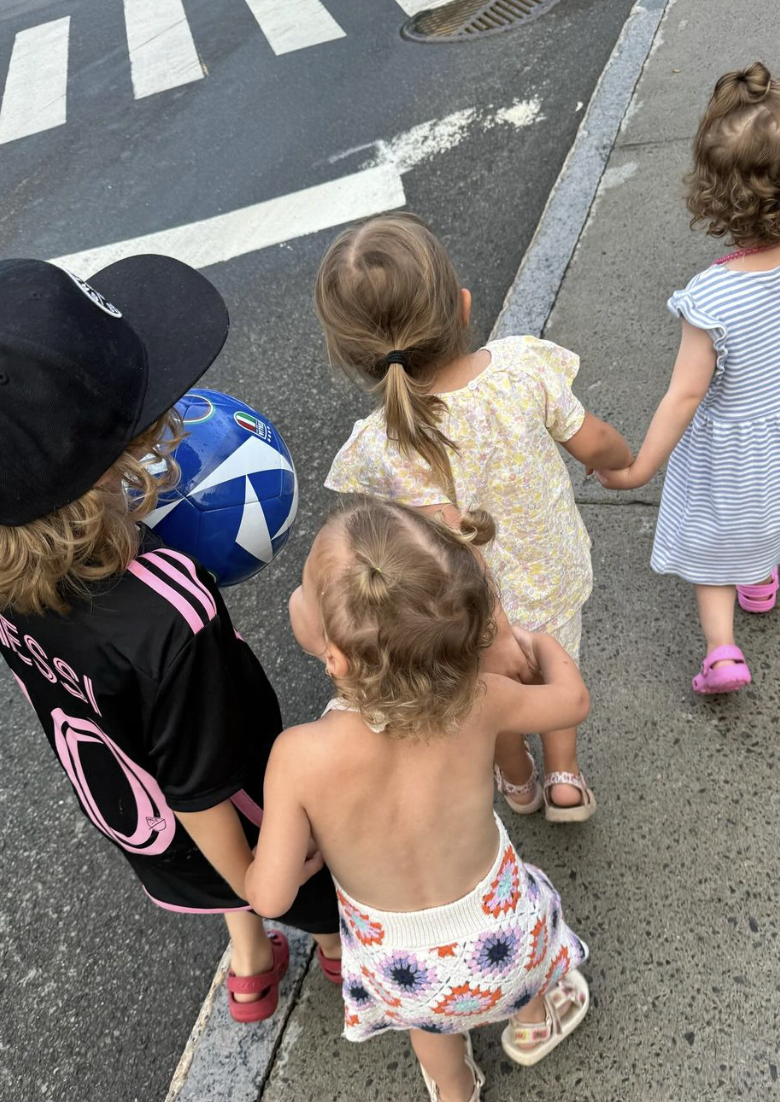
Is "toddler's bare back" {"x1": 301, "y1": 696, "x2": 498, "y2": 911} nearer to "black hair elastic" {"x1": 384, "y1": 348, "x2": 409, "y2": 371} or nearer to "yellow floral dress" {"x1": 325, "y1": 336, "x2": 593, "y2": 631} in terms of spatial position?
"yellow floral dress" {"x1": 325, "y1": 336, "x2": 593, "y2": 631}

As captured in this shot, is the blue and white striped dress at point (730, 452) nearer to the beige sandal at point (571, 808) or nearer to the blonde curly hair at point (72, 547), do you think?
the beige sandal at point (571, 808)

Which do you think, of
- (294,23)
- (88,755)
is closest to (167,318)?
(88,755)

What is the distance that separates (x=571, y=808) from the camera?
8.32 ft

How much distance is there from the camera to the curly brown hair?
2.24 m

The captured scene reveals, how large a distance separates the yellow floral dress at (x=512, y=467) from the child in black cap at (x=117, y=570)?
1.82 feet

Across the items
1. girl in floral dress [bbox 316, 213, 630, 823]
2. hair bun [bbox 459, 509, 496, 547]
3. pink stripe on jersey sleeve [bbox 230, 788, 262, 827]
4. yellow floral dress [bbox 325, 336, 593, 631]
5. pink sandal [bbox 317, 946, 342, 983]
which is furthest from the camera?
pink sandal [bbox 317, 946, 342, 983]

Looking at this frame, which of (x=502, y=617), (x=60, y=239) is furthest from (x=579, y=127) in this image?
(x=502, y=617)

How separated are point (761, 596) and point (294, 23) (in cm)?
766

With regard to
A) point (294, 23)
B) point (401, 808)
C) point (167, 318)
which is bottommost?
point (294, 23)

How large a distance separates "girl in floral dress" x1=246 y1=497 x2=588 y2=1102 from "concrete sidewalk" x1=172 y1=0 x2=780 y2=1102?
0.33 meters

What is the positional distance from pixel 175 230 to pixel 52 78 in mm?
3924

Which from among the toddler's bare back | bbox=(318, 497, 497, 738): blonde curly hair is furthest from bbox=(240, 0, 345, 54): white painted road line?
the toddler's bare back

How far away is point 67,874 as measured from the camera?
2.98 m

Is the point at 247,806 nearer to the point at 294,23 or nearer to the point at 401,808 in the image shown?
the point at 401,808
